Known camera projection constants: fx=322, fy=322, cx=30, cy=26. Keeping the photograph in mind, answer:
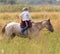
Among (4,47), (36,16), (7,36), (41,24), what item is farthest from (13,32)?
(36,16)

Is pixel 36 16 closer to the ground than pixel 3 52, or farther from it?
closer to the ground

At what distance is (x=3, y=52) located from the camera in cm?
757

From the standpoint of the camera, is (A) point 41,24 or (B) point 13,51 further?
(A) point 41,24

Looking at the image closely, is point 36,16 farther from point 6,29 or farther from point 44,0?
point 44,0

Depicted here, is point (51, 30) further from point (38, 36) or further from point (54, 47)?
point (54, 47)

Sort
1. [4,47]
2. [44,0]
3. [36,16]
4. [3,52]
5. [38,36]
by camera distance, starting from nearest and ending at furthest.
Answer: [3,52] < [4,47] < [38,36] < [36,16] < [44,0]

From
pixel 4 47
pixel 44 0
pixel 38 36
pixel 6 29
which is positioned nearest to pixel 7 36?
pixel 6 29

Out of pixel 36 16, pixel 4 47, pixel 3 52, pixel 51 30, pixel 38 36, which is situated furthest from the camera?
pixel 36 16

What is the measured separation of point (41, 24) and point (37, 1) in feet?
274

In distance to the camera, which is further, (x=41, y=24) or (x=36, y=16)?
(x=36, y=16)

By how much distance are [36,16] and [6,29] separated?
19657mm

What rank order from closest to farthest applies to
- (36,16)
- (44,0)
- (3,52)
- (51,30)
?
(3,52) → (51,30) → (36,16) → (44,0)

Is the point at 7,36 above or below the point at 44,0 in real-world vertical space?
above

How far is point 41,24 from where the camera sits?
12.7 m
